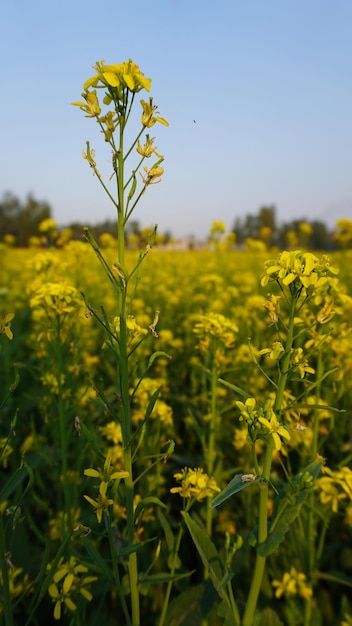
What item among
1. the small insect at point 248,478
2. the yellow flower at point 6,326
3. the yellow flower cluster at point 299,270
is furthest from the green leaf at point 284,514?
the yellow flower at point 6,326

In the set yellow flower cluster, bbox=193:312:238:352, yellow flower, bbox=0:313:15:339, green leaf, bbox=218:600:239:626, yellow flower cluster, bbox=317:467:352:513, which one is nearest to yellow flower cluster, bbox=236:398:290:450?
green leaf, bbox=218:600:239:626

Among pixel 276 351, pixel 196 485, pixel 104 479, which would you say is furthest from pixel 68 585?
pixel 276 351

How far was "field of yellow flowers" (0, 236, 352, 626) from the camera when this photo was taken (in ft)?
3.80

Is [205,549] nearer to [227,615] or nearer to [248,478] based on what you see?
[227,615]

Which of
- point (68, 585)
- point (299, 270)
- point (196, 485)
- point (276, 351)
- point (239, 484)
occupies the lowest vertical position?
point (68, 585)

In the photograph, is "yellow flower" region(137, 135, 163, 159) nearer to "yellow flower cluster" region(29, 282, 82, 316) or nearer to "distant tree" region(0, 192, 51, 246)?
"yellow flower cluster" region(29, 282, 82, 316)

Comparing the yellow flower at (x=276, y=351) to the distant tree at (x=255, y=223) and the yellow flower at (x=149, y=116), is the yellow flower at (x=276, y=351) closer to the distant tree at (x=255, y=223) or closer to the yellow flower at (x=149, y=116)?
the yellow flower at (x=149, y=116)

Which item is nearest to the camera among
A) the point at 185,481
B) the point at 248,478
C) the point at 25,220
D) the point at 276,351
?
the point at 248,478

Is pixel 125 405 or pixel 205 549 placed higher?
pixel 125 405

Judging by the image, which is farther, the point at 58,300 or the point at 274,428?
the point at 58,300

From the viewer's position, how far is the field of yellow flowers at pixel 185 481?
116 cm

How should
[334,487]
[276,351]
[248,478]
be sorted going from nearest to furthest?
[248,478] → [276,351] → [334,487]

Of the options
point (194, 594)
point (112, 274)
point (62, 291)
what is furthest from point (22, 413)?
point (112, 274)

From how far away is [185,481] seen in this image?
149 cm
